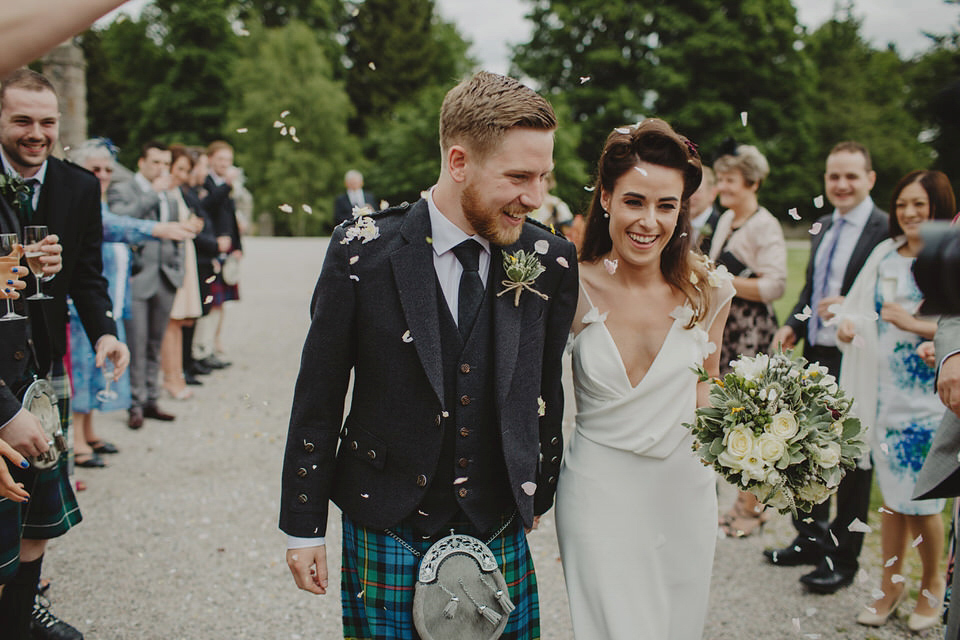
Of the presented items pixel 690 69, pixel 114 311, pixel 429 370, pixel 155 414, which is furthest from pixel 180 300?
pixel 690 69

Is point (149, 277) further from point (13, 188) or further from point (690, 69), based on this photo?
point (690, 69)

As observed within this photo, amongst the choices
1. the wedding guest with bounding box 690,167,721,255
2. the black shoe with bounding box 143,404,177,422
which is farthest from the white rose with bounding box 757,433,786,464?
the black shoe with bounding box 143,404,177,422

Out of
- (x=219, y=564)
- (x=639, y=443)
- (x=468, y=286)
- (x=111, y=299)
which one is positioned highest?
(x=468, y=286)

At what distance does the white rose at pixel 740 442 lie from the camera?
260 centimetres

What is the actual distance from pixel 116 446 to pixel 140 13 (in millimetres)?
43879

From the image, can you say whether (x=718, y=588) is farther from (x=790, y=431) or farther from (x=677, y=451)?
(x=790, y=431)

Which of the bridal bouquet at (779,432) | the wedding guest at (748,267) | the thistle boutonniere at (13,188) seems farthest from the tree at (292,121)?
the bridal bouquet at (779,432)

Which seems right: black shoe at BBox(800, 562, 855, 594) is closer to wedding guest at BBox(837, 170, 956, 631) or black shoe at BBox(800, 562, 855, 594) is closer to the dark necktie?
wedding guest at BBox(837, 170, 956, 631)

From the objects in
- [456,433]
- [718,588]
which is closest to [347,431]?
[456,433]

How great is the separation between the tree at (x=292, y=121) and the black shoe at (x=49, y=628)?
32.4m

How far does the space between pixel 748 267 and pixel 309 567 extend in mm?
4353

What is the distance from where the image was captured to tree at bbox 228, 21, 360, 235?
35.9m

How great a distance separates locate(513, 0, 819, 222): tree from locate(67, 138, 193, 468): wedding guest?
29.4m

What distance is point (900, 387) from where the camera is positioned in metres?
4.45
